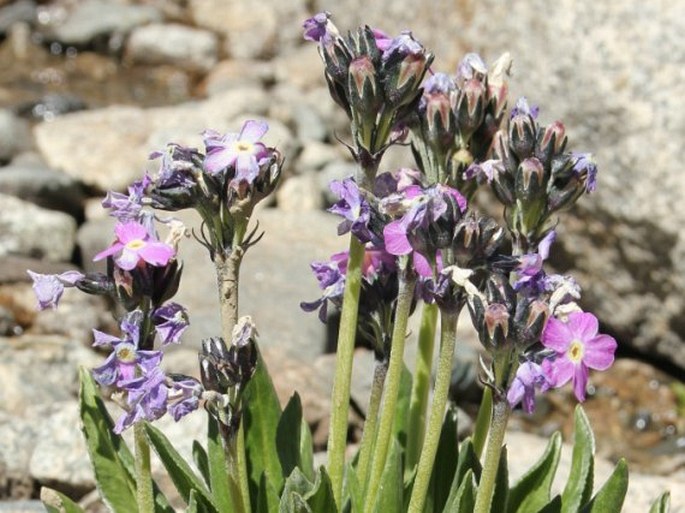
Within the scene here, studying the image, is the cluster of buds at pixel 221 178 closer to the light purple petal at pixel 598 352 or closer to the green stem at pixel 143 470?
the green stem at pixel 143 470

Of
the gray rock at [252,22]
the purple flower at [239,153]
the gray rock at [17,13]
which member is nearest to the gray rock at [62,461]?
the purple flower at [239,153]

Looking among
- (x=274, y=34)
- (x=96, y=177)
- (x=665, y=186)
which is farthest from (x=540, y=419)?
(x=274, y=34)

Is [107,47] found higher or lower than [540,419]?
higher

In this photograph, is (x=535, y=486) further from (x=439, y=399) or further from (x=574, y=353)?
(x=574, y=353)

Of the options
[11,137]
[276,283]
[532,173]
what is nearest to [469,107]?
[532,173]

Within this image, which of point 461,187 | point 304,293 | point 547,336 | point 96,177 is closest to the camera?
point 547,336

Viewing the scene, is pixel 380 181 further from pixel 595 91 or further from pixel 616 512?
pixel 595 91

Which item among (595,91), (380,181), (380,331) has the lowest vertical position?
(380,331)
